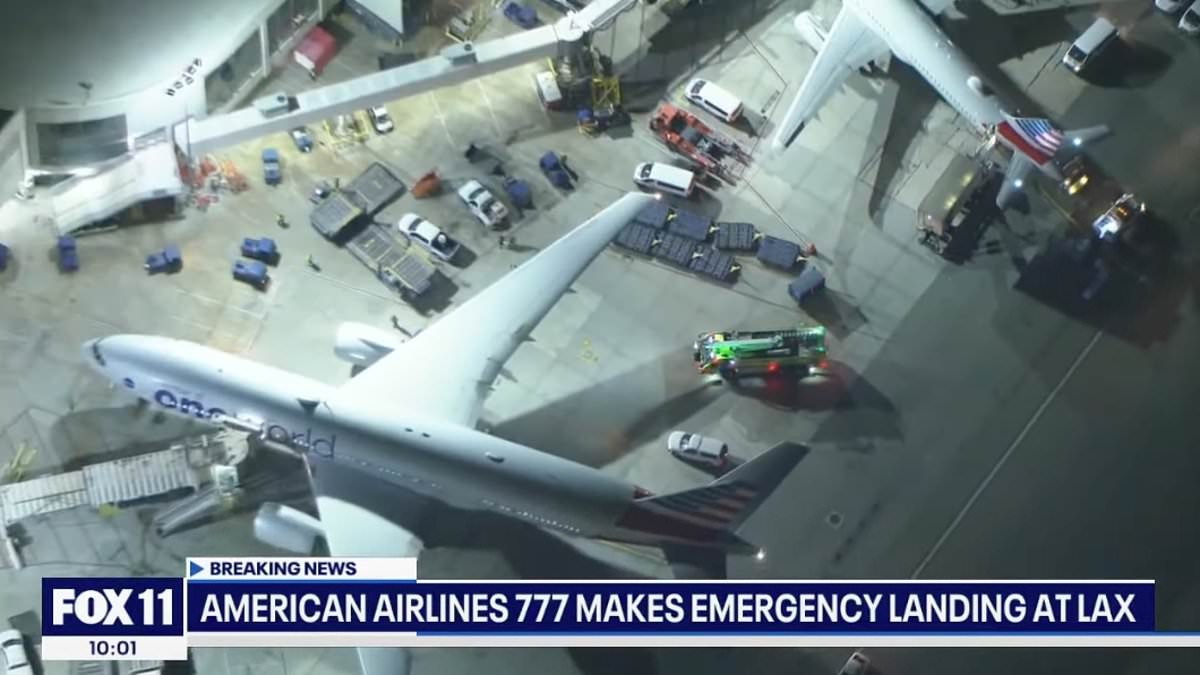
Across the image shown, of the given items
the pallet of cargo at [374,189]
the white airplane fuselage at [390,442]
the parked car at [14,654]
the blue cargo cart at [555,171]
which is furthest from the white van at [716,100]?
the parked car at [14,654]

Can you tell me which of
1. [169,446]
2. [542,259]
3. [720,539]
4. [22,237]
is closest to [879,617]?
[720,539]

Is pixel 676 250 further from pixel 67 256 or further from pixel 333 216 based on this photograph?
pixel 67 256

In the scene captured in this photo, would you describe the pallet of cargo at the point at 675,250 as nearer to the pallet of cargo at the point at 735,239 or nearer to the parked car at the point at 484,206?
the pallet of cargo at the point at 735,239

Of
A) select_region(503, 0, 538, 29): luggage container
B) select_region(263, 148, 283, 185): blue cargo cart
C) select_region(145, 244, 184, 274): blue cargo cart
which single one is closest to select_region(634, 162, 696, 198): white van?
select_region(503, 0, 538, 29): luggage container

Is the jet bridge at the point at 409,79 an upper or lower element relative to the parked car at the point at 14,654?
upper

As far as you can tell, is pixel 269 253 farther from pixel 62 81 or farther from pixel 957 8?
pixel 957 8

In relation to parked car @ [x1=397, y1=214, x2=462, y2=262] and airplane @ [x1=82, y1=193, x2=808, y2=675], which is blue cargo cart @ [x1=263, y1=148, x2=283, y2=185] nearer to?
parked car @ [x1=397, y1=214, x2=462, y2=262]
